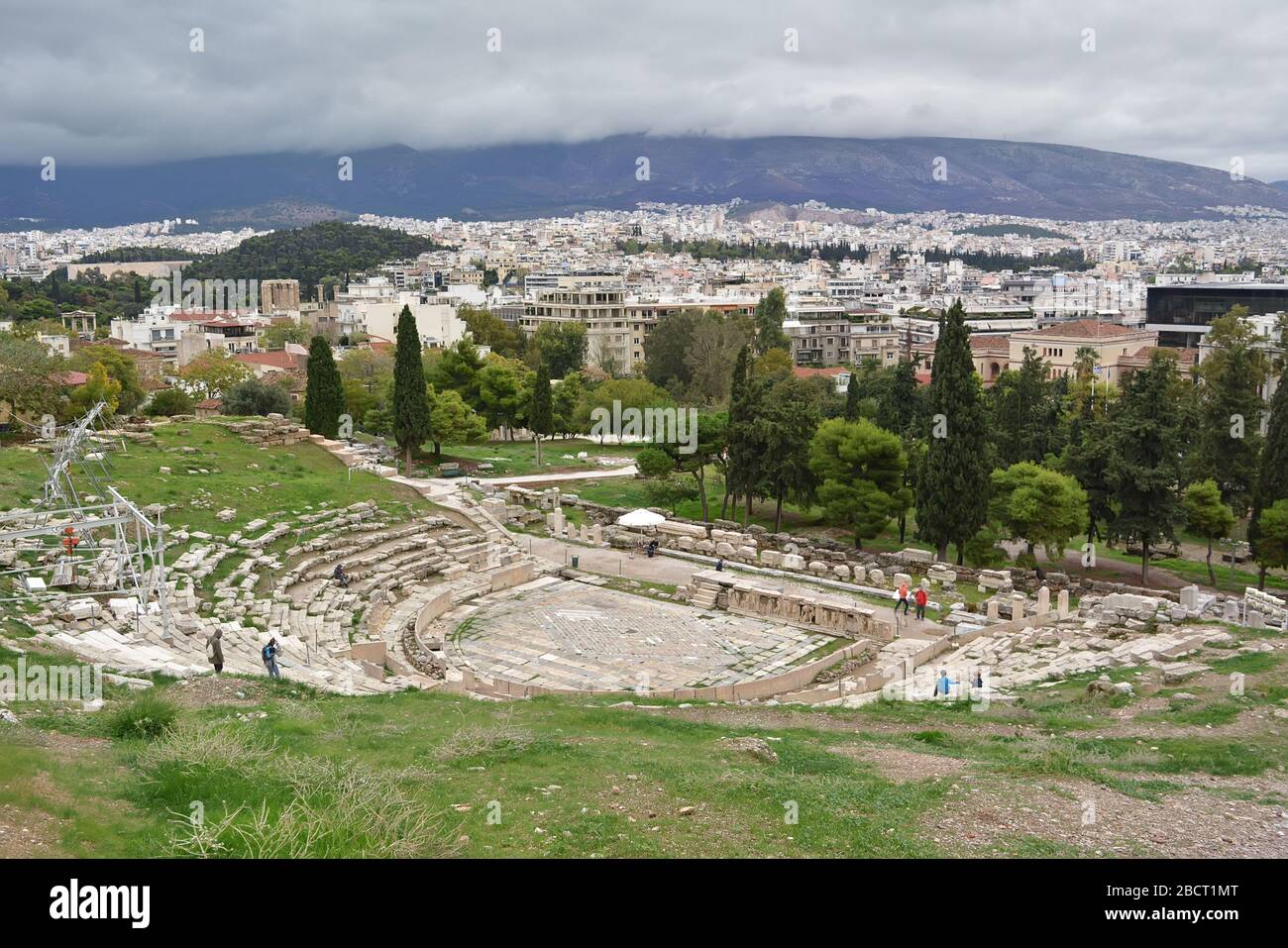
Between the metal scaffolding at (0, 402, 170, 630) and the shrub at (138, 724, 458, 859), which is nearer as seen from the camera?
the shrub at (138, 724, 458, 859)

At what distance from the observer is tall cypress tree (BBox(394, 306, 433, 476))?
1527 inches

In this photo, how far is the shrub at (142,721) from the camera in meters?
11.7

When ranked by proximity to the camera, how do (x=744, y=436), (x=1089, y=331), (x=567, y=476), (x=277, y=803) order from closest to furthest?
1. (x=277, y=803)
2. (x=744, y=436)
3. (x=567, y=476)
4. (x=1089, y=331)

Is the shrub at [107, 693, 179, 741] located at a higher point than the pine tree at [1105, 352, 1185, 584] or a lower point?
lower

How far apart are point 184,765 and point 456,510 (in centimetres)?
2175

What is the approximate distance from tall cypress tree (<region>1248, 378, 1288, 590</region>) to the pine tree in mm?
3771

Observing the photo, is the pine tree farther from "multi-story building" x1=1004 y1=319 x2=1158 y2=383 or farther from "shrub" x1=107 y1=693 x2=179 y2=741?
"multi-story building" x1=1004 y1=319 x2=1158 y2=383

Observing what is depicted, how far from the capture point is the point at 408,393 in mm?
38906

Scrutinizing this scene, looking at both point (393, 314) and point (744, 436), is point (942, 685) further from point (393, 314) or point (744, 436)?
point (393, 314)

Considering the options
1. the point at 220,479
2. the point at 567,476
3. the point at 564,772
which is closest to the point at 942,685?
the point at 564,772

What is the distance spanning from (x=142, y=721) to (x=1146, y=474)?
26.9 meters

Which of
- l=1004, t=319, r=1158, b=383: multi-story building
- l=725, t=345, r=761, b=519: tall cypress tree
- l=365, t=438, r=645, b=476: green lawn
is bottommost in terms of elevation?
l=365, t=438, r=645, b=476: green lawn

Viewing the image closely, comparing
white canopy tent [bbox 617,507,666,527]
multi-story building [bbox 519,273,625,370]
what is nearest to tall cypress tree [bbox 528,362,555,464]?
white canopy tent [bbox 617,507,666,527]

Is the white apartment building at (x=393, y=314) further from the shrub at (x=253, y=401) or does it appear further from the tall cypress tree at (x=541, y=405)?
the tall cypress tree at (x=541, y=405)
